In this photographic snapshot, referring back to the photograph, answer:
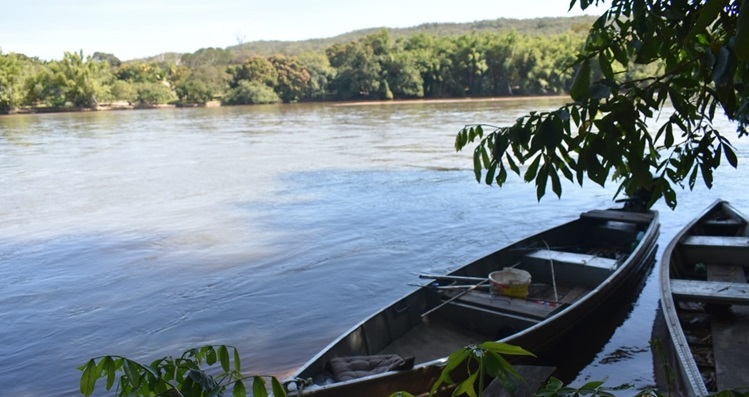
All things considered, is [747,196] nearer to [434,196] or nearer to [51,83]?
[434,196]

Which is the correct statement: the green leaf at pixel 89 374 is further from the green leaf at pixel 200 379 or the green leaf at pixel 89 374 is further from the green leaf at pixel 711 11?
the green leaf at pixel 711 11

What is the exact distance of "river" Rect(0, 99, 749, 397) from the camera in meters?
7.75

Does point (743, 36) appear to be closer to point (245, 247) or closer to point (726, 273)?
point (726, 273)

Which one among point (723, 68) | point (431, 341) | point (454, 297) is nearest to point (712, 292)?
point (454, 297)

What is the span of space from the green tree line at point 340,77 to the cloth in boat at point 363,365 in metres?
62.9

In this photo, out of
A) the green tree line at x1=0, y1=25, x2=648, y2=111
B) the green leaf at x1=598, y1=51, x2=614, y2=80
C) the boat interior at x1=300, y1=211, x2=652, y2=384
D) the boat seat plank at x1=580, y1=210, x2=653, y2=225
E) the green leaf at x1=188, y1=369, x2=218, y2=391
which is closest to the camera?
the green leaf at x1=188, y1=369, x2=218, y2=391

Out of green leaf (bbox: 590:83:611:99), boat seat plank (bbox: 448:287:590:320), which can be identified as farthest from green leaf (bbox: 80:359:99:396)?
boat seat plank (bbox: 448:287:590:320)

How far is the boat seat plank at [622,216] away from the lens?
931 cm

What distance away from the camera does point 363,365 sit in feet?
15.9

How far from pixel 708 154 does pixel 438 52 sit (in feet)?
245

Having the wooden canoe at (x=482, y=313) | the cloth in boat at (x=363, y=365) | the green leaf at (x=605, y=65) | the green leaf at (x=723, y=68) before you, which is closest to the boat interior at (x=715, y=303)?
the wooden canoe at (x=482, y=313)

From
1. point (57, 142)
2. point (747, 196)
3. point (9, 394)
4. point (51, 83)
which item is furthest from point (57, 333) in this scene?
point (51, 83)

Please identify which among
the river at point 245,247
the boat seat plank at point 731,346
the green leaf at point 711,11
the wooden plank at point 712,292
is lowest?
the river at point 245,247

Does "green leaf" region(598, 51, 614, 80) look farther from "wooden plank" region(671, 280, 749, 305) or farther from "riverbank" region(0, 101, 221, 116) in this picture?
"riverbank" region(0, 101, 221, 116)
